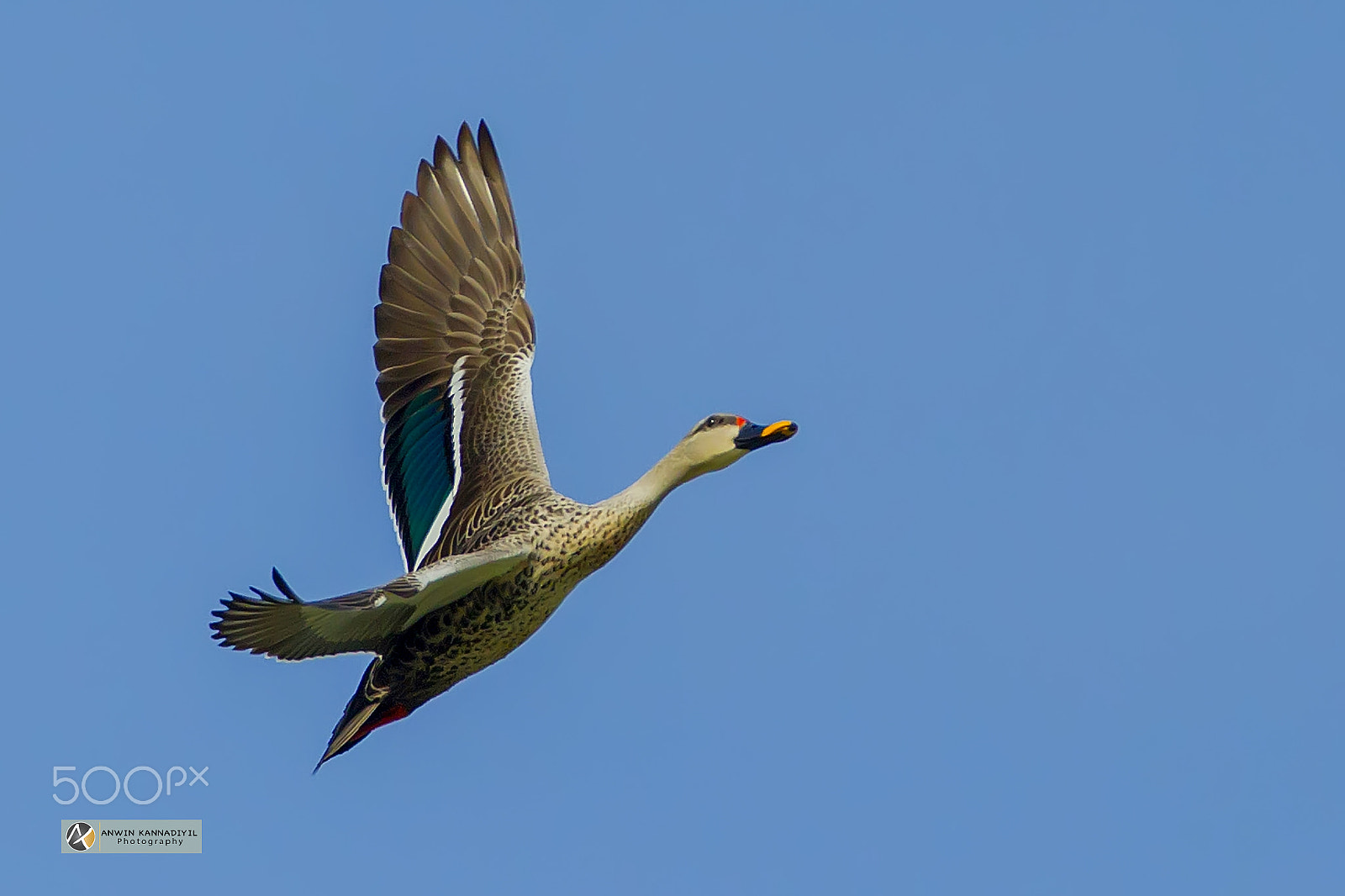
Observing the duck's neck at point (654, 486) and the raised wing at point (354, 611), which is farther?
the duck's neck at point (654, 486)

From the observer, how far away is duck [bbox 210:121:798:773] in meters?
13.3

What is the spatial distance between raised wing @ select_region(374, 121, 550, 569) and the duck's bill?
1.76m

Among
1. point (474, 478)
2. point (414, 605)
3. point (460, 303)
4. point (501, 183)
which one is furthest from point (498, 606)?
point (501, 183)

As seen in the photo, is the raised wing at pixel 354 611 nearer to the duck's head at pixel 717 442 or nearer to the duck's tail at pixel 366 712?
the duck's tail at pixel 366 712

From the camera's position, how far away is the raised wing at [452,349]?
15664 mm

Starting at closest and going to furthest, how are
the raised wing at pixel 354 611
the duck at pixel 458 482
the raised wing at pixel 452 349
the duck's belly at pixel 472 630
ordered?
the raised wing at pixel 354 611 → the duck at pixel 458 482 → the duck's belly at pixel 472 630 → the raised wing at pixel 452 349

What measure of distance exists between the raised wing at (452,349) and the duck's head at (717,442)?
4.44ft

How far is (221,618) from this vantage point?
40.7 ft

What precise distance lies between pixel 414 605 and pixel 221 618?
1.55 meters

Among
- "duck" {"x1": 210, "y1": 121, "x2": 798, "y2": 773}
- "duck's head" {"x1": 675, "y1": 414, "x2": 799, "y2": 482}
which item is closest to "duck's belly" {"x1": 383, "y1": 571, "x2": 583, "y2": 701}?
"duck" {"x1": 210, "y1": 121, "x2": 798, "y2": 773}

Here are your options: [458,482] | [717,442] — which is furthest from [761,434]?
[458,482]

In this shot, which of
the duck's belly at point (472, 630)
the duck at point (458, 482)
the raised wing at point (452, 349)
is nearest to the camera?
the duck at point (458, 482)

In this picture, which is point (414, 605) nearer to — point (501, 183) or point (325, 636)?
point (325, 636)

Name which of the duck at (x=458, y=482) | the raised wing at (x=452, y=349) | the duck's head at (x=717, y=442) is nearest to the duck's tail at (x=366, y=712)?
the duck at (x=458, y=482)
